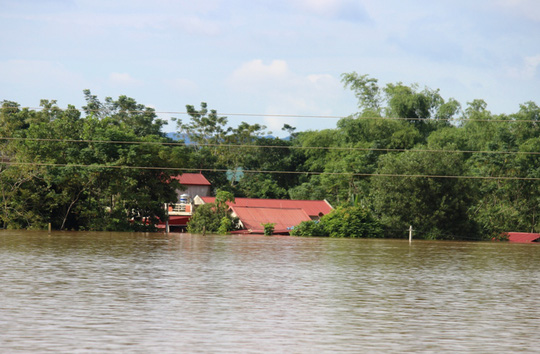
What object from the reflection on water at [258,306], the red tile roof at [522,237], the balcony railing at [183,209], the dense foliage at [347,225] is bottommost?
the reflection on water at [258,306]

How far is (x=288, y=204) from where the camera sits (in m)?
65.4

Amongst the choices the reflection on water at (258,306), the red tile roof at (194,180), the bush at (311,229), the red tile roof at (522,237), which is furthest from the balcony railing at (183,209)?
the reflection on water at (258,306)

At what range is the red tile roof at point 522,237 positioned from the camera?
62750mm

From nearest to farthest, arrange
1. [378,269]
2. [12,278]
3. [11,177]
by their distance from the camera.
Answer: [12,278]
[378,269]
[11,177]

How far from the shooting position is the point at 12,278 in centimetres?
1975

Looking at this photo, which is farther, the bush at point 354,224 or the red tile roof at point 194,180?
the red tile roof at point 194,180

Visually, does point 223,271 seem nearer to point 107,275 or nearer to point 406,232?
point 107,275

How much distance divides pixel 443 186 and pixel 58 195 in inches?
1161

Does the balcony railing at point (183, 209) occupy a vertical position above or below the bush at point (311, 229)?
above

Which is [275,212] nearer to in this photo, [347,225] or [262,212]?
[262,212]

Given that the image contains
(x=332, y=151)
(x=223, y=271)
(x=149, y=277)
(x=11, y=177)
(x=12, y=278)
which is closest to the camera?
(x=12, y=278)

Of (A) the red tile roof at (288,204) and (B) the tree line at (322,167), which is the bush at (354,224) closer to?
(B) the tree line at (322,167)

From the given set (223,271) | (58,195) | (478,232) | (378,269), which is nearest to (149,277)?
(223,271)

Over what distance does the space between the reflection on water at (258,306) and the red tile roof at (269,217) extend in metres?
31.7
